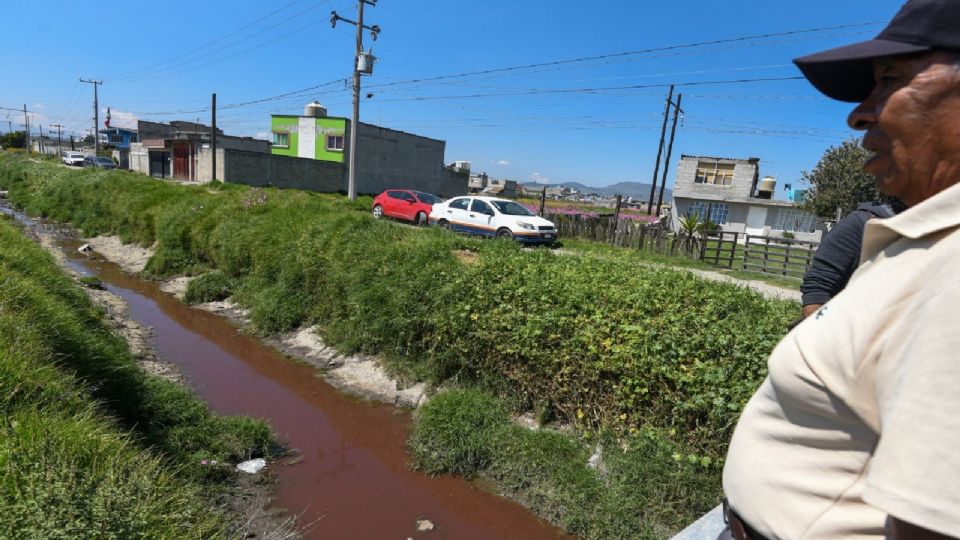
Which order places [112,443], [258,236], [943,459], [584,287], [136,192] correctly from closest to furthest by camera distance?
[943,459] → [112,443] → [584,287] → [258,236] → [136,192]

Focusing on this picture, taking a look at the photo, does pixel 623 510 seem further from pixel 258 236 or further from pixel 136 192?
pixel 136 192

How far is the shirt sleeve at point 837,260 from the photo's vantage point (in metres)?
3.03

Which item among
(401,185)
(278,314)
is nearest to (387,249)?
(278,314)

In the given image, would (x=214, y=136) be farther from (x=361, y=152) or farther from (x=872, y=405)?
(x=872, y=405)

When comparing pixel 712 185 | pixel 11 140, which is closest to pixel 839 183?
pixel 712 185

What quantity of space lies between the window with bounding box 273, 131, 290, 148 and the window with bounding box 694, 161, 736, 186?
30.7 metres

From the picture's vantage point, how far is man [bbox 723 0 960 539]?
2.34 ft

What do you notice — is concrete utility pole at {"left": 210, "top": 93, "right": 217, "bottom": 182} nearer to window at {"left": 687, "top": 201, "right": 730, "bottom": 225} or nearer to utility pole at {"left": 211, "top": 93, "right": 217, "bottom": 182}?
utility pole at {"left": 211, "top": 93, "right": 217, "bottom": 182}

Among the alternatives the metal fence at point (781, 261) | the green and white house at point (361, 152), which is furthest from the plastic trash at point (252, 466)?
the green and white house at point (361, 152)

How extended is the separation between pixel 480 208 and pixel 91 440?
46.6 ft

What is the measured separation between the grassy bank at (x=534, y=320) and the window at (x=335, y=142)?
2647 cm

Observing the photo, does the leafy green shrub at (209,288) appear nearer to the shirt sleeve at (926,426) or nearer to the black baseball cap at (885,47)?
the black baseball cap at (885,47)

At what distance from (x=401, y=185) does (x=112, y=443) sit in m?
37.4

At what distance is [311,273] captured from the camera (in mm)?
9578
